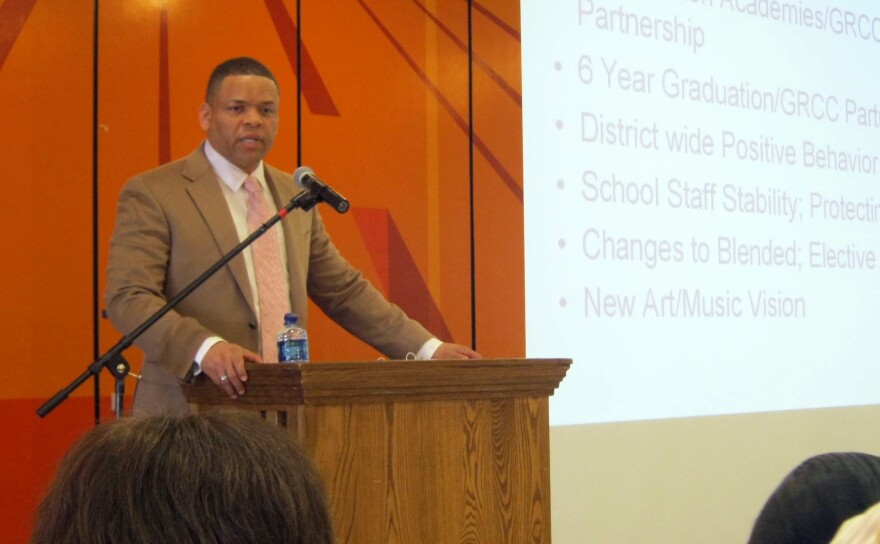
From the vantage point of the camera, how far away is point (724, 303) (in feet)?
16.4

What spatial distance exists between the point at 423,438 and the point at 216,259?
78 centimetres

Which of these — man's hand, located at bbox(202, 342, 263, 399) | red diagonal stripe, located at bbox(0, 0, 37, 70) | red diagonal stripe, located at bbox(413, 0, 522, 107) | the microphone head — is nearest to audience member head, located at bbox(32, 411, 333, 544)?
man's hand, located at bbox(202, 342, 263, 399)

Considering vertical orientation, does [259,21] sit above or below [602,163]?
above

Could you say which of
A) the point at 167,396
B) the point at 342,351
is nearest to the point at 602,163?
the point at 342,351

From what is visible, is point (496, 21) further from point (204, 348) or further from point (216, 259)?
point (204, 348)

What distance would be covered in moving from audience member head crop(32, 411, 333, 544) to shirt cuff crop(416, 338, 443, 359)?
206 centimetres

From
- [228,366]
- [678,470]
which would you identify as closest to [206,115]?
[228,366]

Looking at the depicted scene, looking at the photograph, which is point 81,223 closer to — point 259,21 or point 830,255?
point 259,21

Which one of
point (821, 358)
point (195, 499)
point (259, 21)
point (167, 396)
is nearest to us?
point (195, 499)

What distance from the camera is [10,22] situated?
3.53m

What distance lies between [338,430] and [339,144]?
2058mm

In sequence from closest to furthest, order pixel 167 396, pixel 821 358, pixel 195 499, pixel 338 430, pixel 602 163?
pixel 195 499
pixel 338 430
pixel 167 396
pixel 602 163
pixel 821 358

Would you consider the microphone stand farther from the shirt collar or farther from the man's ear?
the man's ear

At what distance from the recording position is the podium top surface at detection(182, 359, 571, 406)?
2.25 m
